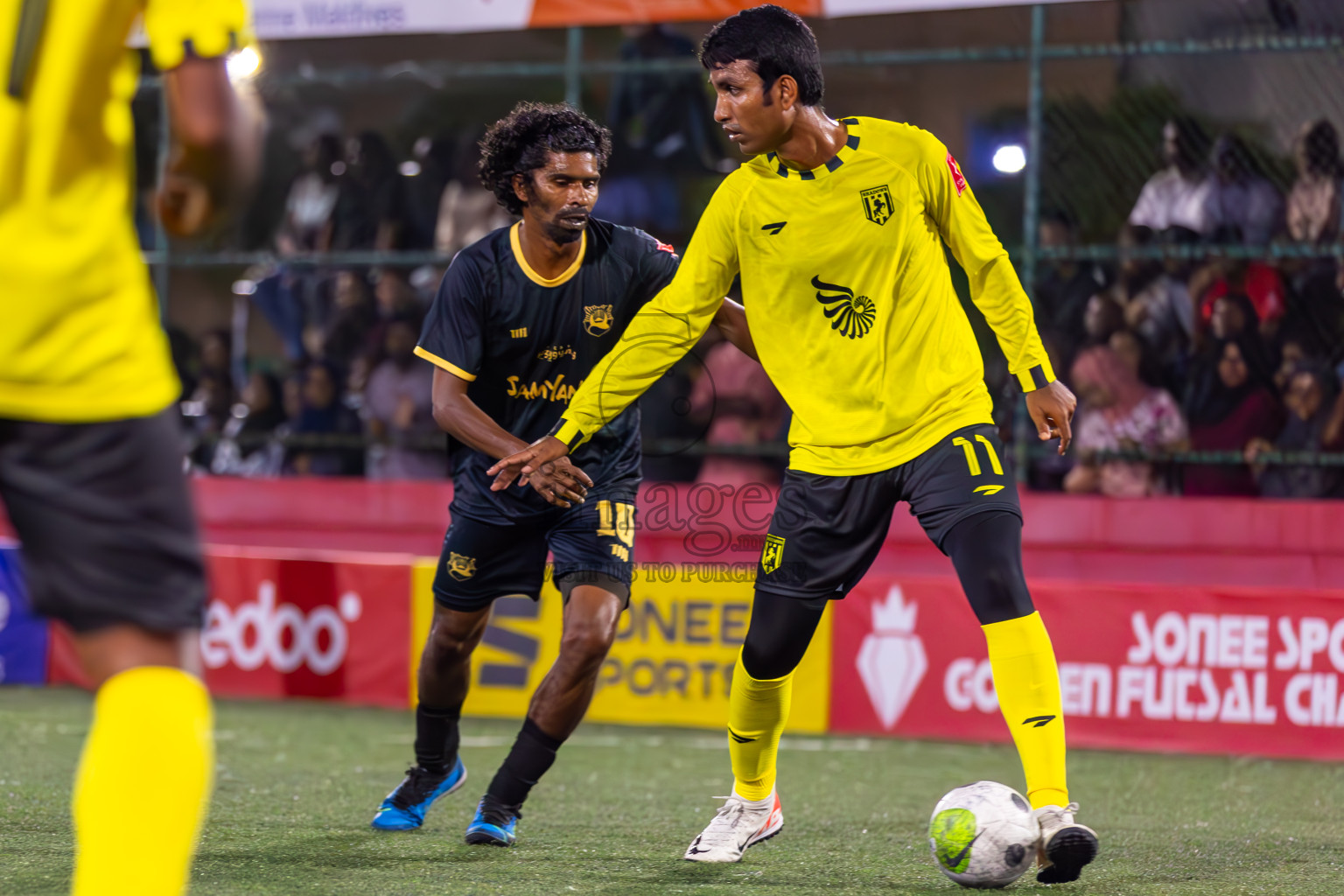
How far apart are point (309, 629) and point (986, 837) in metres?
5.68

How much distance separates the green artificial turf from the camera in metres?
4.09

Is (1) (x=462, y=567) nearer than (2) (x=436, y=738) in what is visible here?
Yes

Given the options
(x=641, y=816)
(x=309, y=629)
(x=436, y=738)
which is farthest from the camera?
(x=309, y=629)

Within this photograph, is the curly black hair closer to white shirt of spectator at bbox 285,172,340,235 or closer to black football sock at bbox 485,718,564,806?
black football sock at bbox 485,718,564,806

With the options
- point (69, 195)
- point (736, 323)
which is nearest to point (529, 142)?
point (736, 323)

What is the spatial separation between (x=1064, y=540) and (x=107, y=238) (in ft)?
22.4

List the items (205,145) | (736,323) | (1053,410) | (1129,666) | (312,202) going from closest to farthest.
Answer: (205,145) → (1053,410) → (736,323) → (1129,666) → (312,202)

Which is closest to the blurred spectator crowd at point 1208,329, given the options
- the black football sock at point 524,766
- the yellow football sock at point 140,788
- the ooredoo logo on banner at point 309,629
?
the ooredoo logo on banner at point 309,629

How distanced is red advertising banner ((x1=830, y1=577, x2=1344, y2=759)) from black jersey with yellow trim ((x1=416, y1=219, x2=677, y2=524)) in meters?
3.10

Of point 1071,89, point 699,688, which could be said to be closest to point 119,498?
point 699,688

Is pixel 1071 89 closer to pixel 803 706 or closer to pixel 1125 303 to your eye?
pixel 1125 303

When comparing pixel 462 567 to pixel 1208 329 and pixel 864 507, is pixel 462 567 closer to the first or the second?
pixel 864 507

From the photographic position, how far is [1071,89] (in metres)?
8.82

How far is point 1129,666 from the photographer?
295 inches
